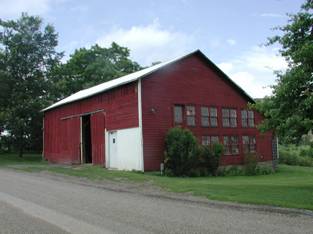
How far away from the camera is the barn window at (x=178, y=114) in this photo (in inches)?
1078

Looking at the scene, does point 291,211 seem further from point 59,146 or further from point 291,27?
point 59,146

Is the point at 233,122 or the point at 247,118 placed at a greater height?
the point at 247,118

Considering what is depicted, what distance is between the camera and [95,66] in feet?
193

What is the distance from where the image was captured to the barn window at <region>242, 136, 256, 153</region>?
32094 millimetres

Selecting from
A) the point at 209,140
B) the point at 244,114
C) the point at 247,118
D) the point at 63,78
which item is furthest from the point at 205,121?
the point at 63,78

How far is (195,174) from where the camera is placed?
25938mm

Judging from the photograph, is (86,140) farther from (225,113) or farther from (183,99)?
(225,113)

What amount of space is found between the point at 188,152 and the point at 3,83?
24.8 metres

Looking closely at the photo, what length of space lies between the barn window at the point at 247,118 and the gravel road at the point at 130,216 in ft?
64.2

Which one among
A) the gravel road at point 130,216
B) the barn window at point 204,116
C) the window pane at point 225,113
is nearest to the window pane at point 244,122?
the window pane at point 225,113

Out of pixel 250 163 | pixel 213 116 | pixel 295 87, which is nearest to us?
pixel 295 87

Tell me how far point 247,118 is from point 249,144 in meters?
1.94

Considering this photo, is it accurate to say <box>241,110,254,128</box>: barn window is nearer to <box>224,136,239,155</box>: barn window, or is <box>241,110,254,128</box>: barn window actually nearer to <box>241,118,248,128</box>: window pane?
<box>241,118,248,128</box>: window pane

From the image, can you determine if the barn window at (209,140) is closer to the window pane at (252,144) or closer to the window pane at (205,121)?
the window pane at (205,121)
